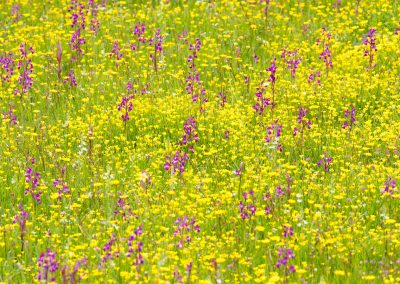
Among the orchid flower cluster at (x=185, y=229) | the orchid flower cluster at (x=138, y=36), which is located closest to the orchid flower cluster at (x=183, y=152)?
the orchid flower cluster at (x=185, y=229)

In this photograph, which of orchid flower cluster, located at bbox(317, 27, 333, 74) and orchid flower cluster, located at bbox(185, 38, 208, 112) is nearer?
orchid flower cluster, located at bbox(185, 38, 208, 112)

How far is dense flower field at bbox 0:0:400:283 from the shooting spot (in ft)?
19.5

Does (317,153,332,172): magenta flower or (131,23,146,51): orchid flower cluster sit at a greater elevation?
(131,23,146,51): orchid flower cluster

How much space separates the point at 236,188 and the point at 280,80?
2.60m

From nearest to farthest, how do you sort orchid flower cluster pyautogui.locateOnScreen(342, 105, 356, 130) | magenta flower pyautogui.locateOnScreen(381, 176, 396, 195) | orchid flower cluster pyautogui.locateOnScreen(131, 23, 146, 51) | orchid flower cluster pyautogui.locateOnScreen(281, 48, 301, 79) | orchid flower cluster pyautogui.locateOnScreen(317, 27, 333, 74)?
magenta flower pyautogui.locateOnScreen(381, 176, 396, 195)
orchid flower cluster pyautogui.locateOnScreen(342, 105, 356, 130)
orchid flower cluster pyautogui.locateOnScreen(281, 48, 301, 79)
orchid flower cluster pyautogui.locateOnScreen(317, 27, 333, 74)
orchid flower cluster pyautogui.locateOnScreen(131, 23, 146, 51)

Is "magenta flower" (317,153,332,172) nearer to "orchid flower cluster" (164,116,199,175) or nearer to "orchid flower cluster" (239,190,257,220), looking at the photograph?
"orchid flower cluster" (239,190,257,220)

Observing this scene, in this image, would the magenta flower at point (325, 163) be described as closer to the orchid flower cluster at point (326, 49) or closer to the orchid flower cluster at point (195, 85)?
the orchid flower cluster at point (195, 85)

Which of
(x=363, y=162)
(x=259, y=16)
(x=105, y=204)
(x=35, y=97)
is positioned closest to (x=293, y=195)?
(x=363, y=162)

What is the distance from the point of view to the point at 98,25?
1082cm

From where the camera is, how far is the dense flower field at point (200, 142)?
596 cm

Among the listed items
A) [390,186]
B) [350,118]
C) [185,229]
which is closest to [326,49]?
[350,118]

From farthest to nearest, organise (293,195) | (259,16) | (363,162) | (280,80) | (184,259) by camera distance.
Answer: (259,16), (280,80), (363,162), (293,195), (184,259)

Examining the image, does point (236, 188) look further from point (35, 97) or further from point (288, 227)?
point (35, 97)

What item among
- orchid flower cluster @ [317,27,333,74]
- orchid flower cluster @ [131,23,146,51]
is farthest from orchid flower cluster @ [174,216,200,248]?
orchid flower cluster @ [131,23,146,51]
